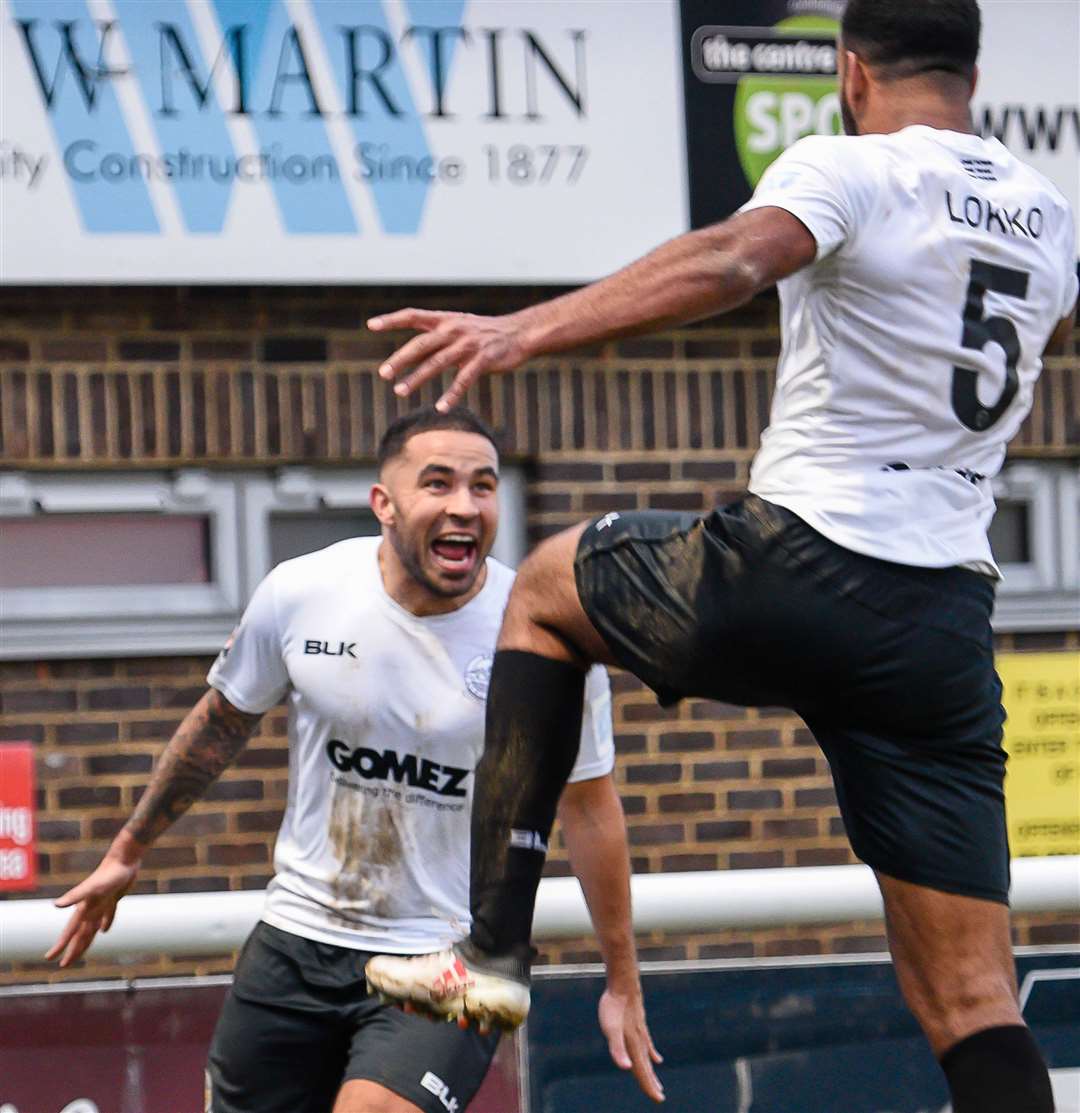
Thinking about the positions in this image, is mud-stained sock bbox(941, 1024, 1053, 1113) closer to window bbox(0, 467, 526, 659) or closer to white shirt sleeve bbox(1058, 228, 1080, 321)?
white shirt sleeve bbox(1058, 228, 1080, 321)

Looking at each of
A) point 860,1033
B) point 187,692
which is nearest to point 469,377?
point 860,1033

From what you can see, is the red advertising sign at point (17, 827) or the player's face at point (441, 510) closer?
the player's face at point (441, 510)

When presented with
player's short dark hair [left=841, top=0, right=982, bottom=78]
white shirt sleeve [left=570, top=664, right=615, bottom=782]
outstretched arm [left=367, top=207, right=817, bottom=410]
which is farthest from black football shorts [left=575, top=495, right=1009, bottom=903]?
white shirt sleeve [left=570, top=664, right=615, bottom=782]

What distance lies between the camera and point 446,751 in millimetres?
4777

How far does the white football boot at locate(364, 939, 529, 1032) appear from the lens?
11.5 ft

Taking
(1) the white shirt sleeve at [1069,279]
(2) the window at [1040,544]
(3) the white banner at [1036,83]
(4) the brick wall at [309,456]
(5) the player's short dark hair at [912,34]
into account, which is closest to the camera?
(5) the player's short dark hair at [912,34]

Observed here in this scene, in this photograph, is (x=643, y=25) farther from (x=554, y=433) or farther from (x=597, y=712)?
(x=597, y=712)

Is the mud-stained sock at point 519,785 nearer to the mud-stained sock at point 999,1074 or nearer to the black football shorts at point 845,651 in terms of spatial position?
the black football shorts at point 845,651

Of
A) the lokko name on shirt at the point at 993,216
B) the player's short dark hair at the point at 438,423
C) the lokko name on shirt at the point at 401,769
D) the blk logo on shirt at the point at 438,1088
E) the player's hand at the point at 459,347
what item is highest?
the lokko name on shirt at the point at 993,216

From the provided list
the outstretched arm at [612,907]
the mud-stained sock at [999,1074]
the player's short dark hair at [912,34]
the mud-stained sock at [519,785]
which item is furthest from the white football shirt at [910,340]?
the outstretched arm at [612,907]

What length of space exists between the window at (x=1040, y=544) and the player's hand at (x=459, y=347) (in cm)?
509

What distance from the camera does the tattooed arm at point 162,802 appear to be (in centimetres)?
492

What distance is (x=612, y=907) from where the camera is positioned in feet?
15.7

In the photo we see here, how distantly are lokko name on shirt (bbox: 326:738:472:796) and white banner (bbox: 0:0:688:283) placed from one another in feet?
9.22
